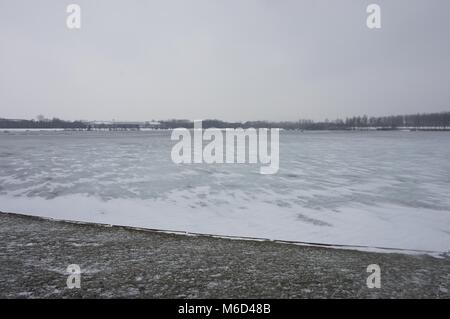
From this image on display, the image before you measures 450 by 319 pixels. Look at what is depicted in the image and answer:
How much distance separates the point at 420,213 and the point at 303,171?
25.9 ft

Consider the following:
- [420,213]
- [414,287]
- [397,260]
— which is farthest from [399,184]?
[414,287]

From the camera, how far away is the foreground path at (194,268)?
13.4 feet

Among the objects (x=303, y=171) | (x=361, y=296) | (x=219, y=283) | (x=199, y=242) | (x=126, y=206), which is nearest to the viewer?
(x=361, y=296)

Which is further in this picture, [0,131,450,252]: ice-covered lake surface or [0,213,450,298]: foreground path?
[0,131,450,252]: ice-covered lake surface

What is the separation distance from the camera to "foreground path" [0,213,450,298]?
4.09 meters

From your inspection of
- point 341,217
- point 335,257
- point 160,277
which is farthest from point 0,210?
point 341,217

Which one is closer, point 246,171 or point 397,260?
point 397,260

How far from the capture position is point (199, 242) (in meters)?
6.36

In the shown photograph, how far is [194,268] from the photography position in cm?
484

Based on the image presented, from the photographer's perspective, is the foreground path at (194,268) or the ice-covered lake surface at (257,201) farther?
the ice-covered lake surface at (257,201)

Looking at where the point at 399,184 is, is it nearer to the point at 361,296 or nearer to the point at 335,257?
the point at 335,257

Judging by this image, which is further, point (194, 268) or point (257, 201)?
point (257, 201)

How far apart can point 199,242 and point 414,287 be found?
3.77m

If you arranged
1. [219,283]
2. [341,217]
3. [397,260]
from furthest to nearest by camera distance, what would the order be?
[341,217], [397,260], [219,283]
